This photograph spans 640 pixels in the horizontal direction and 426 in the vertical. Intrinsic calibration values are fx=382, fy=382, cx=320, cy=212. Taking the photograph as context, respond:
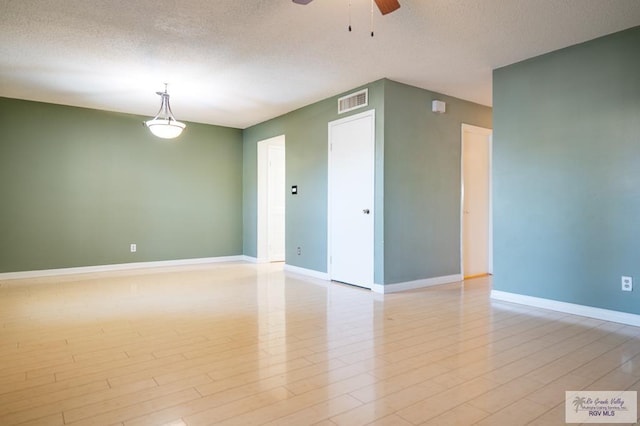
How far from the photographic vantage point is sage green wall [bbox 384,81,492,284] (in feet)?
15.2

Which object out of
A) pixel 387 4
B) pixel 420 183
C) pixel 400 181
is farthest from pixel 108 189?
pixel 387 4

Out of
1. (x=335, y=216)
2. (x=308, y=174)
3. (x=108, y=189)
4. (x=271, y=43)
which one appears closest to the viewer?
(x=271, y=43)

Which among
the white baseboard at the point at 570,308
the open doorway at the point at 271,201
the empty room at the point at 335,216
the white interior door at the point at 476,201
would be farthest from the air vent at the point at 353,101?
the white baseboard at the point at 570,308

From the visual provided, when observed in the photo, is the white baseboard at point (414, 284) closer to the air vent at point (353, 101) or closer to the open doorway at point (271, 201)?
the air vent at point (353, 101)

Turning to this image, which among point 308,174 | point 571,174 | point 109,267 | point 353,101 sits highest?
point 353,101

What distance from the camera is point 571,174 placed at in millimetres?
3643

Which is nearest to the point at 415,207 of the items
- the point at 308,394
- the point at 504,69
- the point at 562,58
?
the point at 504,69

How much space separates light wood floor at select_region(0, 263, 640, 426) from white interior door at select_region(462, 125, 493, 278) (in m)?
1.53

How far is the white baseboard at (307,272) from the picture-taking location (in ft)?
18.1

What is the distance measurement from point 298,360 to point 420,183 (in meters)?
3.12

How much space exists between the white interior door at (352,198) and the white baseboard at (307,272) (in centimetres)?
19

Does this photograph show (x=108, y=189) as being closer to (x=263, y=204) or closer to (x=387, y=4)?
(x=263, y=204)

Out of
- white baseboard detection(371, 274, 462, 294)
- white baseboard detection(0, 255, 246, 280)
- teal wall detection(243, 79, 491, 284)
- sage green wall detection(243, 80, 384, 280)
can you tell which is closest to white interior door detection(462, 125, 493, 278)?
teal wall detection(243, 79, 491, 284)

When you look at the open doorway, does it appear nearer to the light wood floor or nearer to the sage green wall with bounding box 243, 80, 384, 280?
the sage green wall with bounding box 243, 80, 384, 280
